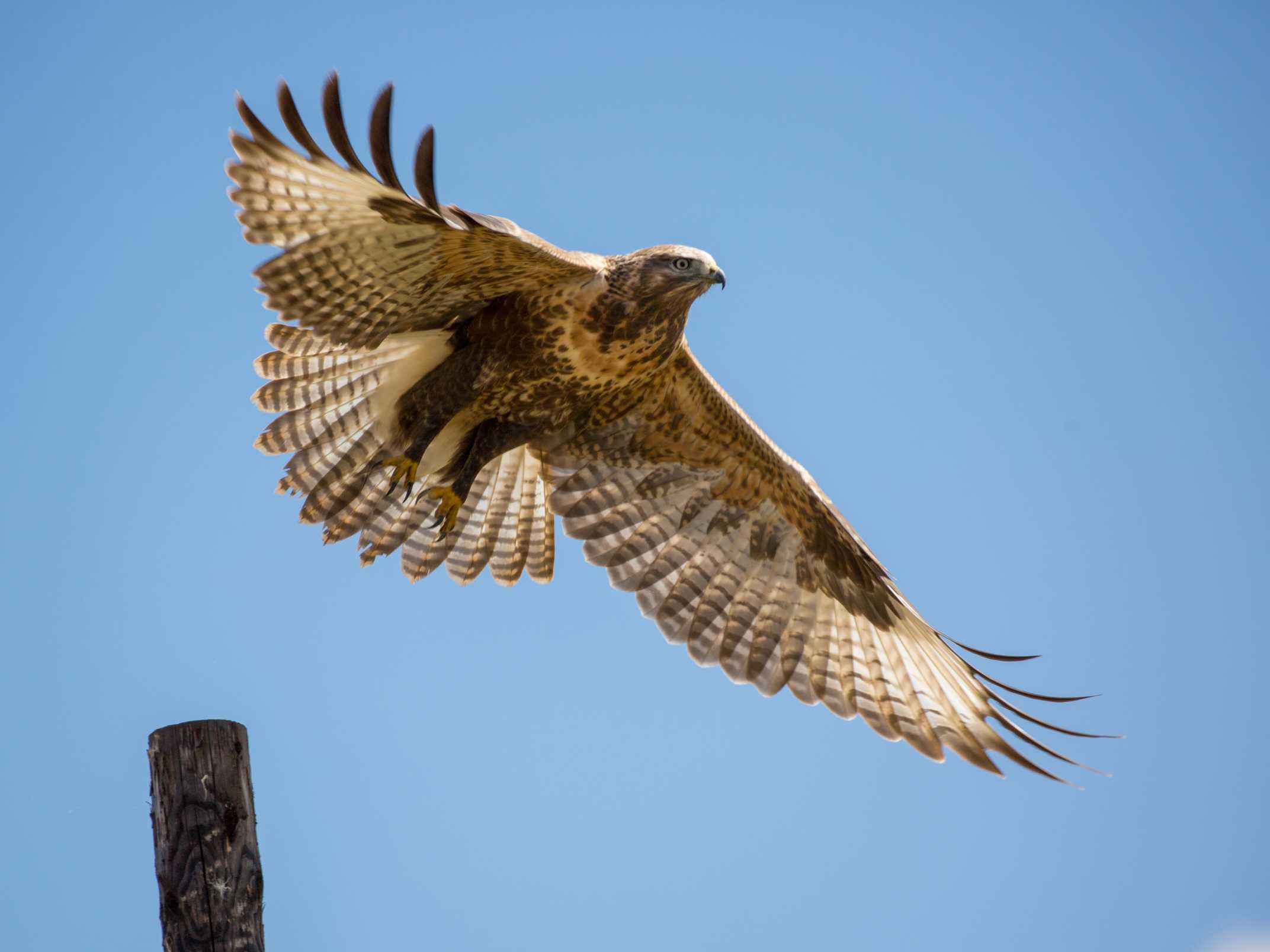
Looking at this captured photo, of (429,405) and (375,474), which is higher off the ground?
(429,405)

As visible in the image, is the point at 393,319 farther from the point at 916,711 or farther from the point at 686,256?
the point at 916,711

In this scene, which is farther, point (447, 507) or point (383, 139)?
point (447, 507)

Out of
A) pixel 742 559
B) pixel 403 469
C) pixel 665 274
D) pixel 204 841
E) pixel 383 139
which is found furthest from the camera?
pixel 742 559

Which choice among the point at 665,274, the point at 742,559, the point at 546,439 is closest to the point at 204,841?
the point at 665,274

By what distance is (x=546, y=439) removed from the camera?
8.27 metres

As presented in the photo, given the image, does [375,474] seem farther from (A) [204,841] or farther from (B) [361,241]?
(A) [204,841]

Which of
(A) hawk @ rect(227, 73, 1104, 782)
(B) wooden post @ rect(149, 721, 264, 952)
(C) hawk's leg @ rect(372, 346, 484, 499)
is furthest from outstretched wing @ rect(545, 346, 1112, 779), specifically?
(B) wooden post @ rect(149, 721, 264, 952)

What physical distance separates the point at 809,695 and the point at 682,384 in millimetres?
1896

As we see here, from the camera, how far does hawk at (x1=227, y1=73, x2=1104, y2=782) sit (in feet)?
21.4

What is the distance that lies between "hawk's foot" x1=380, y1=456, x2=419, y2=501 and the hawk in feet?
0.04

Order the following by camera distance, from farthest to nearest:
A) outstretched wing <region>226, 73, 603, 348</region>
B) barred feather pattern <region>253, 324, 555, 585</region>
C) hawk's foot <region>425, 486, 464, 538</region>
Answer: hawk's foot <region>425, 486, 464, 538</region> < barred feather pattern <region>253, 324, 555, 585</region> < outstretched wing <region>226, 73, 603, 348</region>

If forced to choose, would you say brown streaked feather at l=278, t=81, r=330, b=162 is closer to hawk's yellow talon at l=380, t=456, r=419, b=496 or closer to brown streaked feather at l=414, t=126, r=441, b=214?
brown streaked feather at l=414, t=126, r=441, b=214

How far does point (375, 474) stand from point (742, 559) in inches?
86.9

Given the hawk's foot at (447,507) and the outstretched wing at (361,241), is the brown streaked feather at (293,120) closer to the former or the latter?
the outstretched wing at (361,241)
